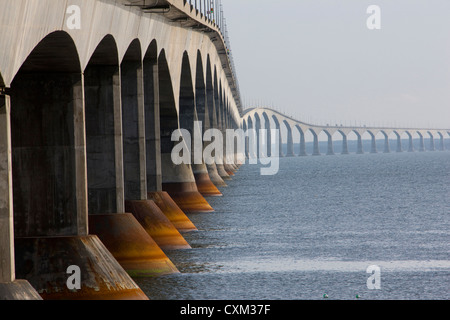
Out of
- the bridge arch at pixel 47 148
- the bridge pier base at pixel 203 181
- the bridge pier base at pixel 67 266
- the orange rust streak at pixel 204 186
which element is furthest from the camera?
the orange rust streak at pixel 204 186

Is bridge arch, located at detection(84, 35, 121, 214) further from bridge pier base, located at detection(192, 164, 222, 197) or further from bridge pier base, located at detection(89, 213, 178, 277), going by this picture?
bridge pier base, located at detection(192, 164, 222, 197)

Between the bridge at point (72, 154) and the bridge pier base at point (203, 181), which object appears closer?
the bridge at point (72, 154)

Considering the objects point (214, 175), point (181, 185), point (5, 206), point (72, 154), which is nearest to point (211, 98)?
point (214, 175)

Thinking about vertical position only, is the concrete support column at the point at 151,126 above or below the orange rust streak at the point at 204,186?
above

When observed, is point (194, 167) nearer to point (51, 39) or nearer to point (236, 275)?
point (236, 275)

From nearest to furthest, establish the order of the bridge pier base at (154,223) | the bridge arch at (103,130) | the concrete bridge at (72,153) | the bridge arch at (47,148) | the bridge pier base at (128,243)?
1. the concrete bridge at (72,153)
2. the bridge arch at (47,148)
3. the bridge pier base at (128,243)
4. the bridge arch at (103,130)
5. the bridge pier base at (154,223)

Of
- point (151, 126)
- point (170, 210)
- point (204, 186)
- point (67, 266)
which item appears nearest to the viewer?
point (67, 266)

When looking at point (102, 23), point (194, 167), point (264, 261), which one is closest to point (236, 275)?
point (264, 261)

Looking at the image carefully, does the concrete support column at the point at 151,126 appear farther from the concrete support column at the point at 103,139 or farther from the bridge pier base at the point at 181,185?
the concrete support column at the point at 103,139

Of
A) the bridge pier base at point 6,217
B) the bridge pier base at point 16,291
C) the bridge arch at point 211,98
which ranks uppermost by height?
the bridge arch at point 211,98

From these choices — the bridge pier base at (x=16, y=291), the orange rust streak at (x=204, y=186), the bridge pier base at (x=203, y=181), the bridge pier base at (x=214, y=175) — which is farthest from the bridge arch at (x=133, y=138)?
the bridge pier base at (x=214, y=175)

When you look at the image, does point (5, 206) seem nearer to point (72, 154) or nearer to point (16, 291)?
point (16, 291)

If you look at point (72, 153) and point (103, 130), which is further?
point (103, 130)

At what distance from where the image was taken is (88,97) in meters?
28.4
